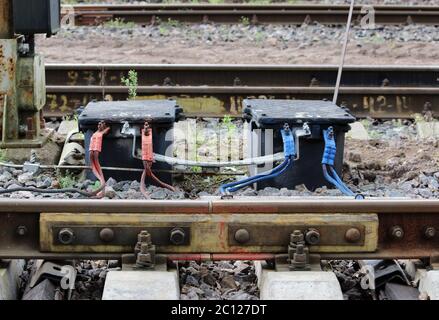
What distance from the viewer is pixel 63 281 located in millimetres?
A: 3922

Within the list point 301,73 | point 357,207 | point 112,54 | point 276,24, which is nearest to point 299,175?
point 357,207

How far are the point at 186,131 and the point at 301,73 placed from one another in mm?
2657

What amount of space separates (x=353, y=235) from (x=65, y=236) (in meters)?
1.39

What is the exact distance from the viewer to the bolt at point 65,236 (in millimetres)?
3965

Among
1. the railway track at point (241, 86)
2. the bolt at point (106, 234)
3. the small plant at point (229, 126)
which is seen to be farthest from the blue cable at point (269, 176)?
the railway track at point (241, 86)

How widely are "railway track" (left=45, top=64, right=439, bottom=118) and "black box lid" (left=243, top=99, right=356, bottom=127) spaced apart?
2441 millimetres

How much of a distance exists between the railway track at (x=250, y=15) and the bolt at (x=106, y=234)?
1109cm

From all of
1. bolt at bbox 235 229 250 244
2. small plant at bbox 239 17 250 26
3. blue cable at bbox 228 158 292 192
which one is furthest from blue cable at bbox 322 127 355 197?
small plant at bbox 239 17 250 26

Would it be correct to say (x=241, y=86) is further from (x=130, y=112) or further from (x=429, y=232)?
(x=429, y=232)

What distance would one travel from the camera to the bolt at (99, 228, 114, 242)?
156 inches

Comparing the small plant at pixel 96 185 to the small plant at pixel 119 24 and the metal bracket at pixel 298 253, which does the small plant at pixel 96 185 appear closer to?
the metal bracket at pixel 298 253

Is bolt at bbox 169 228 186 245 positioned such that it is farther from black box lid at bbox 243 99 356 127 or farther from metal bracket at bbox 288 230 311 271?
black box lid at bbox 243 99 356 127

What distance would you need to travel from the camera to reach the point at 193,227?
4.01m

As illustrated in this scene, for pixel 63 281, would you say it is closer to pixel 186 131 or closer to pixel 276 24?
pixel 186 131
